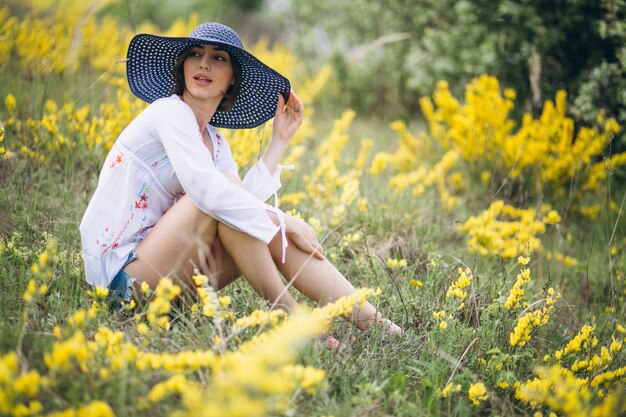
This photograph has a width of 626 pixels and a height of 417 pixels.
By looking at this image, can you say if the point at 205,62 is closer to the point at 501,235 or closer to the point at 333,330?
the point at 333,330

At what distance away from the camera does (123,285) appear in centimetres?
201

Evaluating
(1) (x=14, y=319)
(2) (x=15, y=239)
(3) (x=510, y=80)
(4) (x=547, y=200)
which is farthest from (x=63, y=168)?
(3) (x=510, y=80)

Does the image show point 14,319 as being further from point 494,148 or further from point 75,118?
point 494,148

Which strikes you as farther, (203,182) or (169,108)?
(169,108)

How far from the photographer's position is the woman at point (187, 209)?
6.21 feet

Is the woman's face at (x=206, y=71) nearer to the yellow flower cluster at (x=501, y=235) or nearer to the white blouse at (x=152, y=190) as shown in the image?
the white blouse at (x=152, y=190)

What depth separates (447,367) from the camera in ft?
6.31

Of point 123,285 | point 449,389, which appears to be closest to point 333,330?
point 449,389

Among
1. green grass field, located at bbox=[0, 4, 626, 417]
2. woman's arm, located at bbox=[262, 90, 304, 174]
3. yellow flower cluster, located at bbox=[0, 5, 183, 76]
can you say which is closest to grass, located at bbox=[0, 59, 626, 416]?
green grass field, located at bbox=[0, 4, 626, 417]

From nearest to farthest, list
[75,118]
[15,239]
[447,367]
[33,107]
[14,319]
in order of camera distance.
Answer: [14,319] < [447,367] < [15,239] < [75,118] < [33,107]

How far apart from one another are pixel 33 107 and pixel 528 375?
3.19 m

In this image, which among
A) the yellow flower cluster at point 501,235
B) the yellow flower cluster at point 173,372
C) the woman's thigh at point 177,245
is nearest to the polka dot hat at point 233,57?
the woman's thigh at point 177,245

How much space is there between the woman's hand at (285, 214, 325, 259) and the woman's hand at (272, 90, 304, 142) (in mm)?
569

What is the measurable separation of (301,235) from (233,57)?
799 mm
